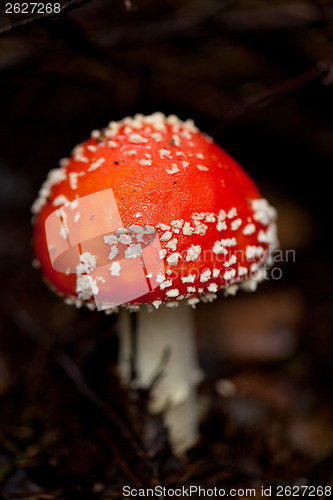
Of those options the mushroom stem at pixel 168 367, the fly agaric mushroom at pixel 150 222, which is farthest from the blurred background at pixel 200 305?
the fly agaric mushroom at pixel 150 222

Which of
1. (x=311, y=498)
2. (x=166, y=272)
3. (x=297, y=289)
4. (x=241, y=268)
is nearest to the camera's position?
(x=166, y=272)

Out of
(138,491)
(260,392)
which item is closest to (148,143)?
(138,491)

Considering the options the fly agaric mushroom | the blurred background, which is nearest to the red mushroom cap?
the fly agaric mushroom

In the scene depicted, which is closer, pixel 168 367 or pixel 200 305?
pixel 168 367

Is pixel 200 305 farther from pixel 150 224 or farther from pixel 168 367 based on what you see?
pixel 150 224

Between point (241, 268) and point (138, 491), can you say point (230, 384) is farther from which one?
point (241, 268)

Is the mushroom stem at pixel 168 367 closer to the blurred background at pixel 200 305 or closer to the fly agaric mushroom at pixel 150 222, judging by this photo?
the blurred background at pixel 200 305

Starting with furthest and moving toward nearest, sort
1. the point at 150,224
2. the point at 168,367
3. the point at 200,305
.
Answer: the point at 200,305, the point at 168,367, the point at 150,224

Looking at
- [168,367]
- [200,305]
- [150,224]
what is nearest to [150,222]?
[150,224]
